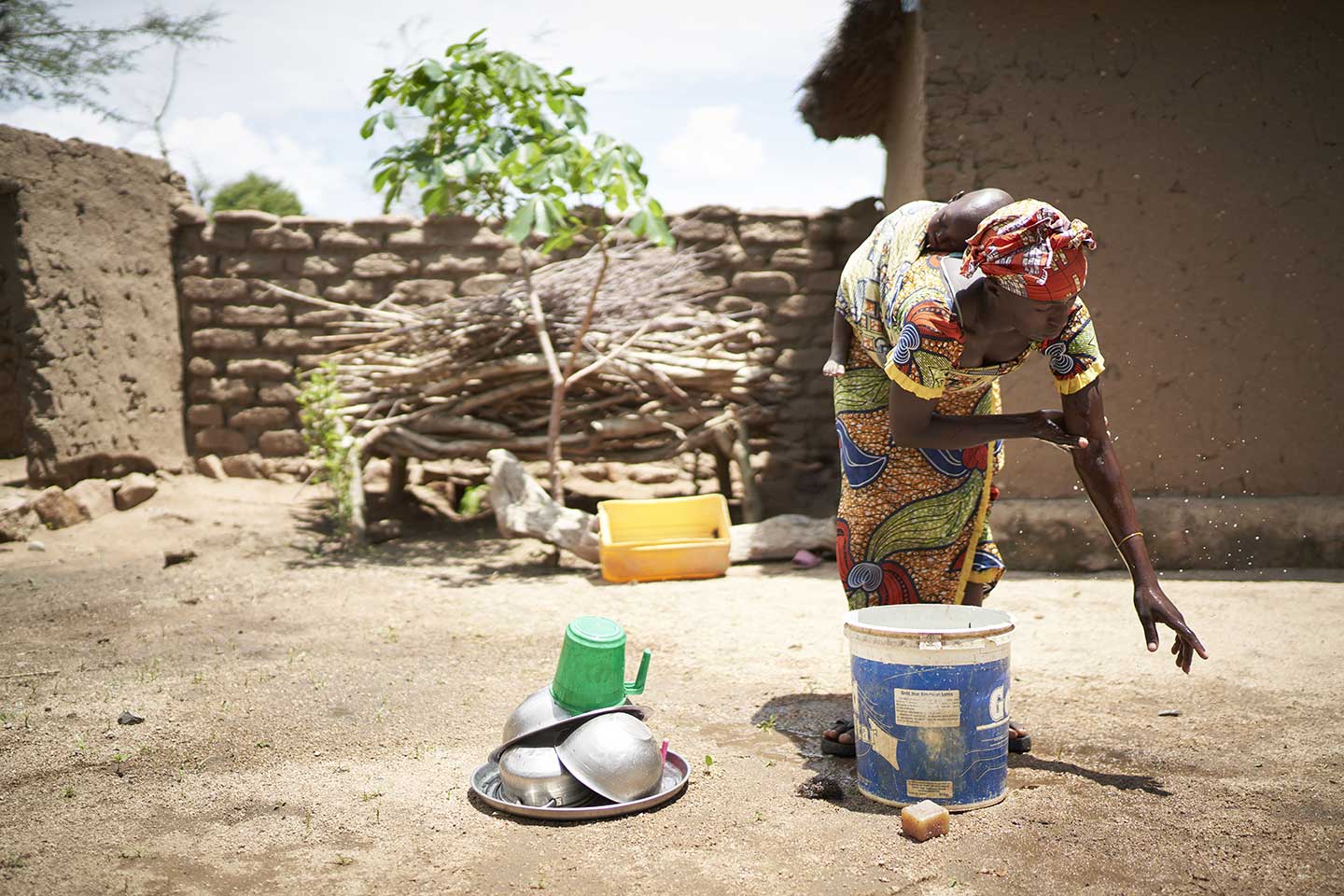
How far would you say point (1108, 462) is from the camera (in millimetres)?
2512

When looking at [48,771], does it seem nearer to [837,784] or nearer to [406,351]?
[837,784]

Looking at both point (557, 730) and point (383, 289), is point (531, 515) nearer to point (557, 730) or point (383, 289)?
point (383, 289)

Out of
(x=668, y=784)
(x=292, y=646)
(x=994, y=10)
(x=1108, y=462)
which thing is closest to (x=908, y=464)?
(x=1108, y=462)

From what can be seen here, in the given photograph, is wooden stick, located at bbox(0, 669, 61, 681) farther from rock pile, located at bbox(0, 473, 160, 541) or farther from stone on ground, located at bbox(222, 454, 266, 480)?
stone on ground, located at bbox(222, 454, 266, 480)

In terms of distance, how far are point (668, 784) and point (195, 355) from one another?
5774 mm

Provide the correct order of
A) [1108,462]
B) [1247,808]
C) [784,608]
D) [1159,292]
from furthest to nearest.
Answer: [1159,292] → [784,608] → [1108,462] → [1247,808]

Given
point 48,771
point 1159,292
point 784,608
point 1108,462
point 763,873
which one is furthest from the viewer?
point 1159,292

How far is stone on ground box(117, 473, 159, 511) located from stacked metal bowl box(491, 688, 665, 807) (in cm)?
493

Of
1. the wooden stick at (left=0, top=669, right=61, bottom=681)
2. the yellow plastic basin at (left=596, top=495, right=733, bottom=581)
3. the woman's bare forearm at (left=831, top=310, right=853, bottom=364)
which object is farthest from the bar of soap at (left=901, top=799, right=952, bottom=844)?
the yellow plastic basin at (left=596, top=495, right=733, bottom=581)

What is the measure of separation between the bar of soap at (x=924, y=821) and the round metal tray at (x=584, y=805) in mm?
540

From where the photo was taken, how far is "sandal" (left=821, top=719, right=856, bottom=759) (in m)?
2.83

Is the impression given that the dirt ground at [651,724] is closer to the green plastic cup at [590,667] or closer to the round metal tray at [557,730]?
the round metal tray at [557,730]

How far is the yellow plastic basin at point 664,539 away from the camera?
5266 mm

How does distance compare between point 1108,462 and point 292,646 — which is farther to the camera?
point 292,646
